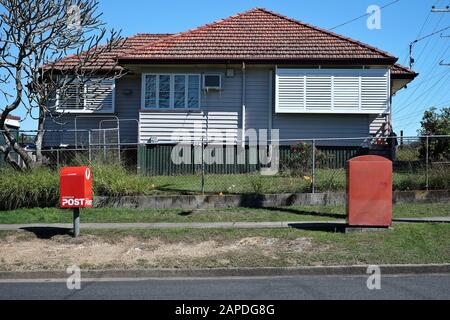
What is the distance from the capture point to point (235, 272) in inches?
339

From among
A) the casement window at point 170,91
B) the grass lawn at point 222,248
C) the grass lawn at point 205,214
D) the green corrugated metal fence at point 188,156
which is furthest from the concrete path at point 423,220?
the casement window at point 170,91

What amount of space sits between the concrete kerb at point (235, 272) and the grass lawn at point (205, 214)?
3.36 metres

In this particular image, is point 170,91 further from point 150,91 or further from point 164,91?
point 150,91

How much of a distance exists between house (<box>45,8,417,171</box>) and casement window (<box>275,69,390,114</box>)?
0.11 ft

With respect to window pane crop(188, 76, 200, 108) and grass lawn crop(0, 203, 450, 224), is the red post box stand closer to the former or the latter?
grass lawn crop(0, 203, 450, 224)

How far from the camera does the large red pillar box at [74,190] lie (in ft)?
34.6

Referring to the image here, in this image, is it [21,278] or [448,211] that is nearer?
[21,278]

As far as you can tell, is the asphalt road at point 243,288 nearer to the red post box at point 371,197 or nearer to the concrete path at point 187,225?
the red post box at point 371,197

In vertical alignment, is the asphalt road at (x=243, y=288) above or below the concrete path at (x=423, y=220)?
below

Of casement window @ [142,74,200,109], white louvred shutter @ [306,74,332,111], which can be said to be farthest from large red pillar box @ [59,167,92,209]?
white louvred shutter @ [306,74,332,111]

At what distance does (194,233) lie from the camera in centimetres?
1065
